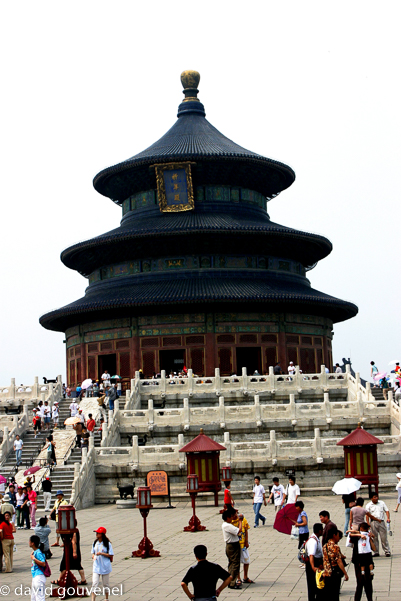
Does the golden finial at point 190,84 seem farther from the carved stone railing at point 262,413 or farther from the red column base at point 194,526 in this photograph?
the red column base at point 194,526

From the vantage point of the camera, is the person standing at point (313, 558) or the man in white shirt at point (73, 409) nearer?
the person standing at point (313, 558)

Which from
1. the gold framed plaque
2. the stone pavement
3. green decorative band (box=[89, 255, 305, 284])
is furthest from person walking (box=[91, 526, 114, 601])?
the gold framed plaque

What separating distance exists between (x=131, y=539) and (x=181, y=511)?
19.2ft

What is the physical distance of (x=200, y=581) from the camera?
11.9 meters

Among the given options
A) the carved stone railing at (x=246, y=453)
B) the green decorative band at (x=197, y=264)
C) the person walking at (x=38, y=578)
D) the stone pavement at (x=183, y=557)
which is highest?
the green decorative band at (x=197, y=264)

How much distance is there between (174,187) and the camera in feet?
186

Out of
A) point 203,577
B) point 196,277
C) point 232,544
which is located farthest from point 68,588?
point 196,277

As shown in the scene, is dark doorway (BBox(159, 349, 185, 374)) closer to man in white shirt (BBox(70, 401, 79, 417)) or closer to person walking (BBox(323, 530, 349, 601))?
man in white shirt (BBox(70, 401, 79, 417))

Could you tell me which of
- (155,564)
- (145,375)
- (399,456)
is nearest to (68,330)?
(145,375)

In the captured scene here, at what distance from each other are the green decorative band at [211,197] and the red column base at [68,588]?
41.7 meters

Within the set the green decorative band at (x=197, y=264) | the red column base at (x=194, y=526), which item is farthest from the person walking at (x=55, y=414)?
the red column base at (x=194, y=526)

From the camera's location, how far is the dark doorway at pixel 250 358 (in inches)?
2057

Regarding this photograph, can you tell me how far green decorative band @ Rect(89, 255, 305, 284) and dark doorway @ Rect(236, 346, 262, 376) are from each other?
17.6 feet

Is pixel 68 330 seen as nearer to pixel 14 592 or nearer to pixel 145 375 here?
pixel 145 375
